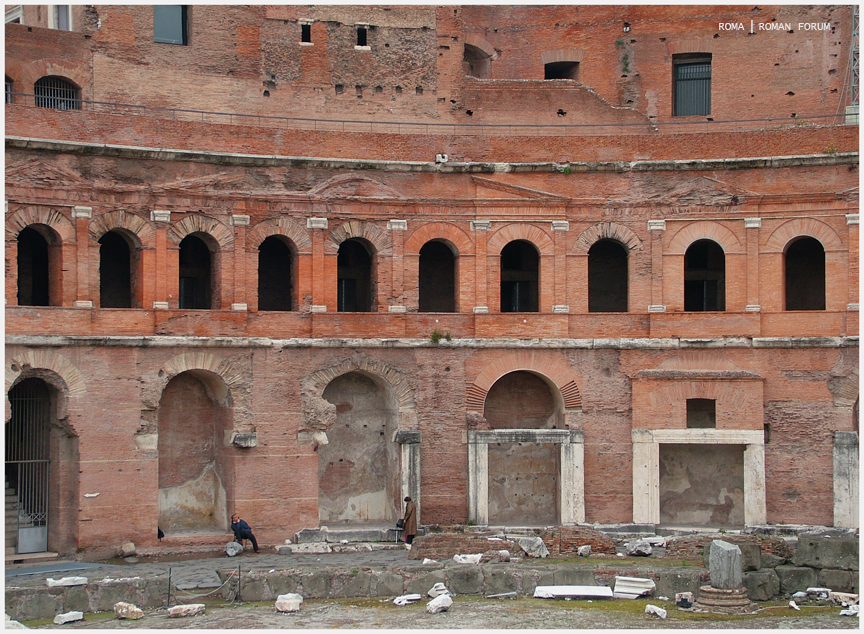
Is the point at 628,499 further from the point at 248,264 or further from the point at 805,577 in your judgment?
the point at 248,264

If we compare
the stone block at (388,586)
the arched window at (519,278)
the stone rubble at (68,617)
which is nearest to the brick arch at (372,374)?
the arched window at (519,278)

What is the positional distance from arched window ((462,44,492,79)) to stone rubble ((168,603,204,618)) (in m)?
15.7

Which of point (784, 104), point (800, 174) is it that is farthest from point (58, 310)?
point (784, 104)

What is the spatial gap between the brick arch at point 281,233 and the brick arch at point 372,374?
7.34 feet

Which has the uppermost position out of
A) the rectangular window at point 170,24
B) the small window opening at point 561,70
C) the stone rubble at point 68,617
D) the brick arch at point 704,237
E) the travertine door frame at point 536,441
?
the rectangular window at point 170,24

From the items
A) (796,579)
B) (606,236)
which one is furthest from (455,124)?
(796,579)

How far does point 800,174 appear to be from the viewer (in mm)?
22922

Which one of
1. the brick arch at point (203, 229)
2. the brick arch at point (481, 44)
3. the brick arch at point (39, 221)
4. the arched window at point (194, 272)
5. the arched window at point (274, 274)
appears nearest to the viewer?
the brick arch at point (39, 221)

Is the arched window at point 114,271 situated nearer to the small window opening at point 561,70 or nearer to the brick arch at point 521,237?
the brick arch at point 521,237

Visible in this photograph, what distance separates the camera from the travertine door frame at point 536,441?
22359 millimetres

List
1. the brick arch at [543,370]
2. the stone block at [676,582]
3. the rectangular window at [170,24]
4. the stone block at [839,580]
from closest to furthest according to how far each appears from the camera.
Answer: the stone block at [676,582] → the stone block at [839,580] → the brick arch at [543,370] → the rectangular window at [170,24]

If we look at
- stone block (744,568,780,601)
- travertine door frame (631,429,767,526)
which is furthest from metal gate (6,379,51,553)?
stone block (744,568,780,601)

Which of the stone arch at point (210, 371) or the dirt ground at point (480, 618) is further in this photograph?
the stone arch at point (210, 371)

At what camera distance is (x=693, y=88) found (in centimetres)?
2786
